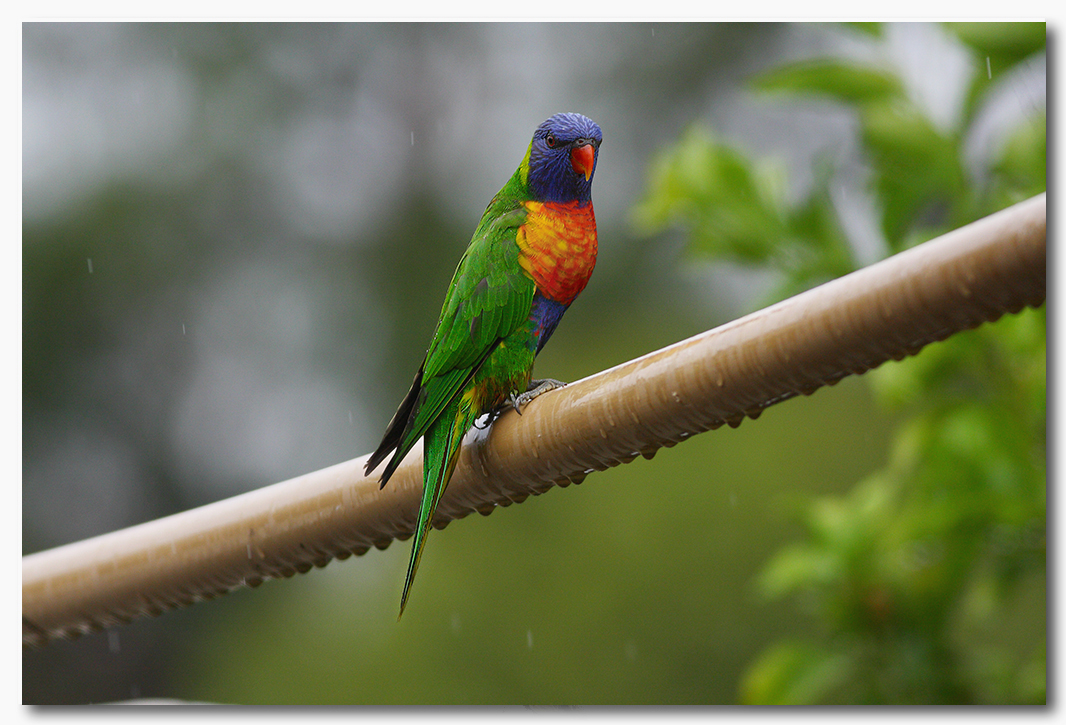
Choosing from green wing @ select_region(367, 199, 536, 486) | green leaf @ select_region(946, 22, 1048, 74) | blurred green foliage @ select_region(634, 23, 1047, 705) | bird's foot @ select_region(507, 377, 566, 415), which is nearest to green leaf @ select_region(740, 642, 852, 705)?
blurred green foliage @ select_region(634, 23, 1047, 705)

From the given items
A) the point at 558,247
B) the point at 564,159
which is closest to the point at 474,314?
the point at 558,247

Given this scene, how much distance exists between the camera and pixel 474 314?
1.35 m

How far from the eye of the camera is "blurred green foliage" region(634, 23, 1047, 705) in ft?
5.93

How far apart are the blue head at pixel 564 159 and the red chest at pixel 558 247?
25 mm

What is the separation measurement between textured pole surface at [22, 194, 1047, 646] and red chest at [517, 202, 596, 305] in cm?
29

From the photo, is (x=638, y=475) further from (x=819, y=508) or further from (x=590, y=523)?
(x=819, y=508)

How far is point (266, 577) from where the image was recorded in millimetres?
1258

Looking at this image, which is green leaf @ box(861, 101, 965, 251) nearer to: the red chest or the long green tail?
the red chest

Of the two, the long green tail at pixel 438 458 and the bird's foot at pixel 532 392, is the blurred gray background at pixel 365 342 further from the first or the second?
the long green tail at pixel 438 458

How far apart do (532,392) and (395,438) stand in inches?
9.7

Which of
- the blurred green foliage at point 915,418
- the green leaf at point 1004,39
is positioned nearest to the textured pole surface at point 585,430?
the blurred green foliage at point 915,418

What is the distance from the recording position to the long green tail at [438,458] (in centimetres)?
110

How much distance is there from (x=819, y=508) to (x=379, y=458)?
4.14ft

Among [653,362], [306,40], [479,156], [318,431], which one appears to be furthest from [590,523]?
[653,362]
